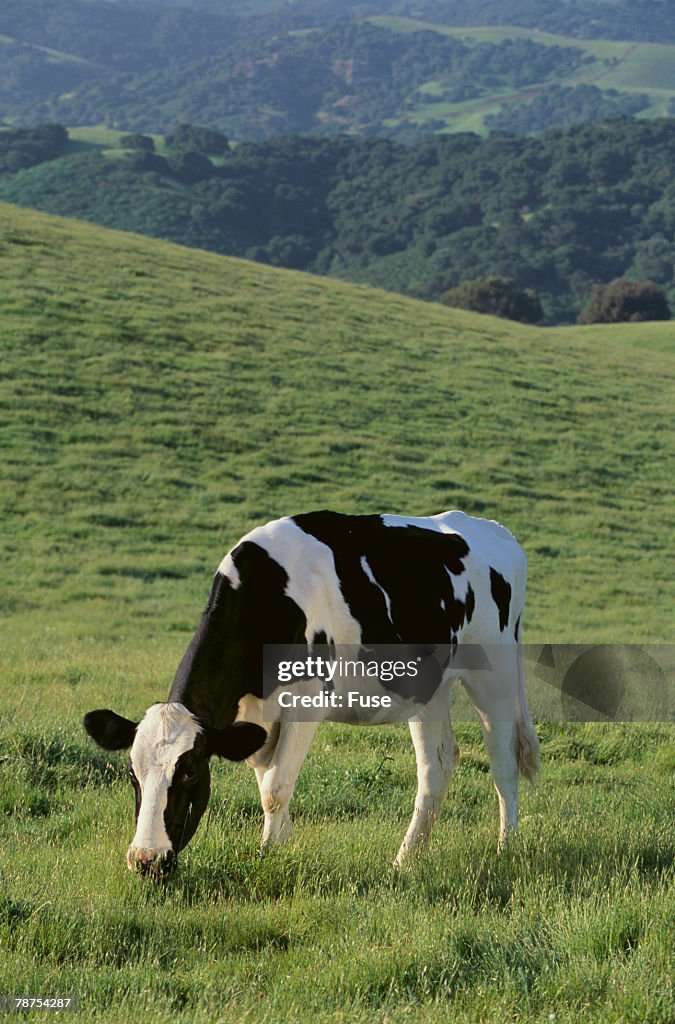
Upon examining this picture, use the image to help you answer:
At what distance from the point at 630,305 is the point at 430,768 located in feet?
269

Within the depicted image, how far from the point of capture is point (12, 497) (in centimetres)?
2302

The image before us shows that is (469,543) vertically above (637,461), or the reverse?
(469,543)

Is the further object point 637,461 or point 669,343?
point 669,343

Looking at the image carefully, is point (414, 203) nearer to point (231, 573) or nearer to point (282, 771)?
point (231, 573)

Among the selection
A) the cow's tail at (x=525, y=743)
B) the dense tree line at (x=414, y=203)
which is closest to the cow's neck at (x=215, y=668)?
the cow's tail at (x=525, y=743)

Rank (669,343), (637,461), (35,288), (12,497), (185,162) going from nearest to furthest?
(12,497), (637,461), (35,288), (669,343), (185,162)

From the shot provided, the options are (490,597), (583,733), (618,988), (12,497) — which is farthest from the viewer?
(12,497)

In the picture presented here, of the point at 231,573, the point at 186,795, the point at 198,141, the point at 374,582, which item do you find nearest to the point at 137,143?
the point at 198,141

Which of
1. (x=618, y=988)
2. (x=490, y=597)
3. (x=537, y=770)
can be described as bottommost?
(x=537, y=770)

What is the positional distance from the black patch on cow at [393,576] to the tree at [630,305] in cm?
7966

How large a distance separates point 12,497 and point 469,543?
1749cm

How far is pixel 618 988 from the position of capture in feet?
14.3

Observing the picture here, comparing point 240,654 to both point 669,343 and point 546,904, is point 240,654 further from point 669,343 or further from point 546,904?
point 669,343

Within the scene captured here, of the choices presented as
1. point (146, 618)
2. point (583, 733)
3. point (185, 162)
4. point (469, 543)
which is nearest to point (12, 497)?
point (146, 618)
